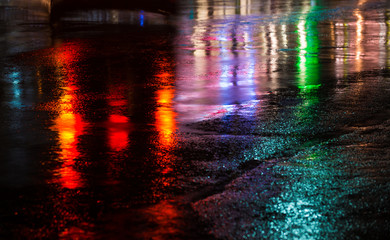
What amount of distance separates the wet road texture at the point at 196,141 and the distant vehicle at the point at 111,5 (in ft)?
38.9

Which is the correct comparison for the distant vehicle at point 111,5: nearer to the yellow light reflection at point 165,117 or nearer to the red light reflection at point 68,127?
the red light reflection at point 68,127

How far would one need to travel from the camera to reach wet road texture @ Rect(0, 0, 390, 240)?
425 centimetres

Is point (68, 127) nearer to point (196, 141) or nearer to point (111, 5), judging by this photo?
point (196, 141)

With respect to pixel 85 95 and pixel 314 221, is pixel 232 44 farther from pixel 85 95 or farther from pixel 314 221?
pixel 314 221

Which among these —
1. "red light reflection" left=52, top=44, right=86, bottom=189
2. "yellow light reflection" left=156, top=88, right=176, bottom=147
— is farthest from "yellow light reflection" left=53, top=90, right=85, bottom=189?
"yellow light reflection" left=156, top=88, right=176, bottom=147

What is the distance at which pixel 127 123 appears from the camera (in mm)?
7207

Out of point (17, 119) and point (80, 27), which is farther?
point (80, 27)

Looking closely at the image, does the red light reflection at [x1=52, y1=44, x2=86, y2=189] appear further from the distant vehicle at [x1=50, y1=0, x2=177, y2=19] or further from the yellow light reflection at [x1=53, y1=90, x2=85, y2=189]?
the distant vehicle at [x1=50, y1=0, x2=177, y2=19]

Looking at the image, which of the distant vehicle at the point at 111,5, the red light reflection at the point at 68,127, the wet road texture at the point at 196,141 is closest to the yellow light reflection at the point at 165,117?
the wet road texture at the point at 196,141

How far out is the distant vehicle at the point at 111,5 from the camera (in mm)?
25944

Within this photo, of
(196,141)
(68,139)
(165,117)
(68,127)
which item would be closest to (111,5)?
(165,117)

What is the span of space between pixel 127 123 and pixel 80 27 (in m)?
13.1

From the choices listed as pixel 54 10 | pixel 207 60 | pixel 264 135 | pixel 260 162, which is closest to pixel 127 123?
pixel 264 135

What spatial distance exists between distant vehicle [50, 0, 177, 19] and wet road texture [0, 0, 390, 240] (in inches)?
467
